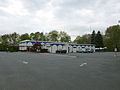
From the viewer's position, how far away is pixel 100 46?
80812 millimetres

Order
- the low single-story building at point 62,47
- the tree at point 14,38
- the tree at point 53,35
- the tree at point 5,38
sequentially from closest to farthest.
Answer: the low single-story building at point 62,47, the tree at point 14,38, the tree at point 5,38, the tree at point 53,35

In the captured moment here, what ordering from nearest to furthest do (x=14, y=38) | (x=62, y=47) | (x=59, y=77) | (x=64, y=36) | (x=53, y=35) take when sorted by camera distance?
(x=59, y=77) → (x=62, y=47) → (x=14, y=38) → (x=53, y=35) → (x=64, y=36)

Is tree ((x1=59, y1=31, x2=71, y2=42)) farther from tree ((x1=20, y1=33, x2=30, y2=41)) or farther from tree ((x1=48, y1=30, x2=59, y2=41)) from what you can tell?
tree ((x1=20, y1=33, x2=30, y2=41))

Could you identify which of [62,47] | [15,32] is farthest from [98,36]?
[15,32]

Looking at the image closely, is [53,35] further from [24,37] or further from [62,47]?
[62,47]

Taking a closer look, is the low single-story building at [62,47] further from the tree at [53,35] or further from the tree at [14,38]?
the tree at [53,35]

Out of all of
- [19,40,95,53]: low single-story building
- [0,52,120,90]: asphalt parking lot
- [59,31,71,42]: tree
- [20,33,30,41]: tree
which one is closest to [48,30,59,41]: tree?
[59,31,71,42]: tree

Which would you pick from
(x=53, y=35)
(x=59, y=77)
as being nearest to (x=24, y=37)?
(x=53, y=35)

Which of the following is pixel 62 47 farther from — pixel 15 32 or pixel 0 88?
pixel 0 88

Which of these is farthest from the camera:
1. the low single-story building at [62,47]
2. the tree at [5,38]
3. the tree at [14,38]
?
the tree at [5,38]

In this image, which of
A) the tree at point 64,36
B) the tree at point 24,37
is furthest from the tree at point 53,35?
the tree at point 24,37

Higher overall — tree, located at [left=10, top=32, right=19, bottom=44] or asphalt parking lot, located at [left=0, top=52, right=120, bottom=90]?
tree, located at [left=10, top=32, right=19, bottom=44]

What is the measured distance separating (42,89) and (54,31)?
349 feet

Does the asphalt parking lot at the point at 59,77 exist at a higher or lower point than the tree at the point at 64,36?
lower
